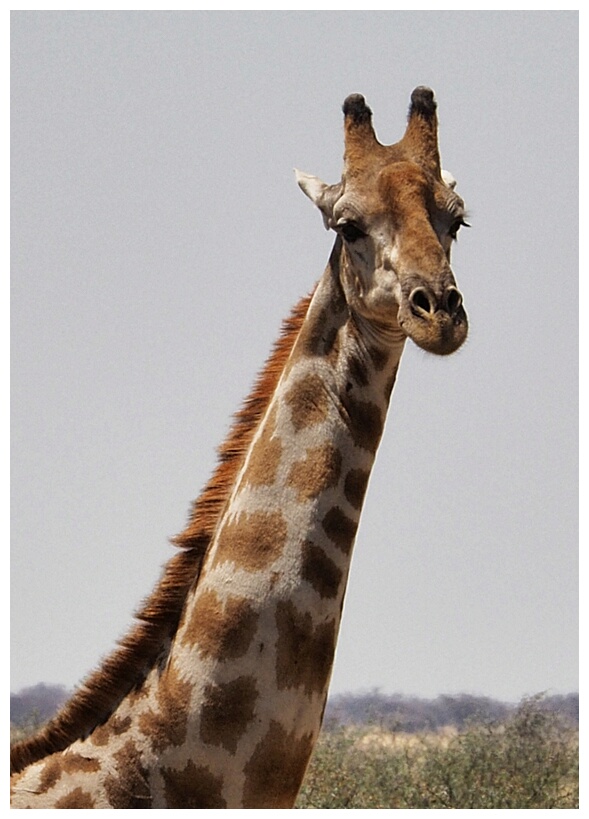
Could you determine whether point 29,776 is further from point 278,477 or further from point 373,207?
point 373,207

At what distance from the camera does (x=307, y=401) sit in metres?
7.82

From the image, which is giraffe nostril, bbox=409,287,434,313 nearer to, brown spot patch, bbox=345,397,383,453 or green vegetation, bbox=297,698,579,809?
brown spot patch, bbox=345,397,383,453

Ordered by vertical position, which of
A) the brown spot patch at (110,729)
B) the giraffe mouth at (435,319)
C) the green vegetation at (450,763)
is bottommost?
the green vegetation at (450,763)

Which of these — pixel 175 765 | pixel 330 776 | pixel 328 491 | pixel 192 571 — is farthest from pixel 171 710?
pixel 330 776

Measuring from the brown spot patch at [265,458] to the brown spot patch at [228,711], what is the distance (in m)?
0.96

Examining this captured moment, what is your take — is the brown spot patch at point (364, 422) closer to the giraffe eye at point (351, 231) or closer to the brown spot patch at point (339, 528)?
the brown spot patch at point (339, 528)

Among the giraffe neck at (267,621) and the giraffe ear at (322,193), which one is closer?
the giraffe neck at (267,621)

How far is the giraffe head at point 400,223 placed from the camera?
7.32 meters

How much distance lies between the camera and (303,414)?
779 cm

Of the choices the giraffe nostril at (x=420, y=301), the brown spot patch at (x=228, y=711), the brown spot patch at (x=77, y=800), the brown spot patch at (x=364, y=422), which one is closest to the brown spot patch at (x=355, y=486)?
the brown spot patch at (x=364, y=422)

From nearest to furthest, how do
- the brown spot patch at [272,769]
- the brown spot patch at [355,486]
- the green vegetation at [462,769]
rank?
1. the brown spot patch at [272,769]
2. the brown spot patch at [355,486]
3. the green vegetation at [462,769]

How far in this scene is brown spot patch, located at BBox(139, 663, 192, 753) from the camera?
24.1 feet

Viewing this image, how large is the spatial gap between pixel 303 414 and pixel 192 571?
0.92m

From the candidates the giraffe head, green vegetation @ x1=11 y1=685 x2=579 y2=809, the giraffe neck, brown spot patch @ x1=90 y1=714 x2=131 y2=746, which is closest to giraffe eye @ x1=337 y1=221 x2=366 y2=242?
the giraffe head
